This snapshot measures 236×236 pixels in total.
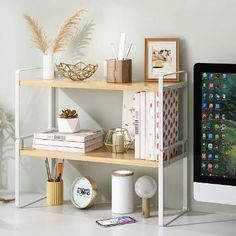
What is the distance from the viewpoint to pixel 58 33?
3105mm

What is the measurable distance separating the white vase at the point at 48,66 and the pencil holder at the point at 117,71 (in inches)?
12.6

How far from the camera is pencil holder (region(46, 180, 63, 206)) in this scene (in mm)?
3098

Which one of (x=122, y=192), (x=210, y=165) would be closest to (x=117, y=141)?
(x=122, y=192)

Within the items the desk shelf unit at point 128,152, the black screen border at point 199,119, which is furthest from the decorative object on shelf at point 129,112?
the black screen border at point 199,119

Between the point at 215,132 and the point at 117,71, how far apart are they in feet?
1.67

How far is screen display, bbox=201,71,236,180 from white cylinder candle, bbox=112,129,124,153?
1.33 feet

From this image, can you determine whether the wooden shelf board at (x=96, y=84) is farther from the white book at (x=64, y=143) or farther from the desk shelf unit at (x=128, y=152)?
the white book at (x=64, y=143)

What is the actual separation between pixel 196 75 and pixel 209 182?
40 cm

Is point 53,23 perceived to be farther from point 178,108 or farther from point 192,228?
point 192,228

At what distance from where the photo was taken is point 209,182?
8.72 ft

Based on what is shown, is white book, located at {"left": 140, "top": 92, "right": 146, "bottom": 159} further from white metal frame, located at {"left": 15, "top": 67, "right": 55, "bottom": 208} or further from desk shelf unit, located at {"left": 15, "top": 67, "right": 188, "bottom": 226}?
white metal frame, located at {"left": 15, "top": 67, "right": 55, "bottom": 208}

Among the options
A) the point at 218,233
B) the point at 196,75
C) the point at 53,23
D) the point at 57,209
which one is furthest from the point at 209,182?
the point at 53,23

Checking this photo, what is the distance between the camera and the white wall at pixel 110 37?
2.89 metres

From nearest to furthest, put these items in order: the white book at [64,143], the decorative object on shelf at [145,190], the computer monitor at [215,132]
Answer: the computer monitor at [215,132], the decorative object on shelf at [145,190], the white book at [64,143]
